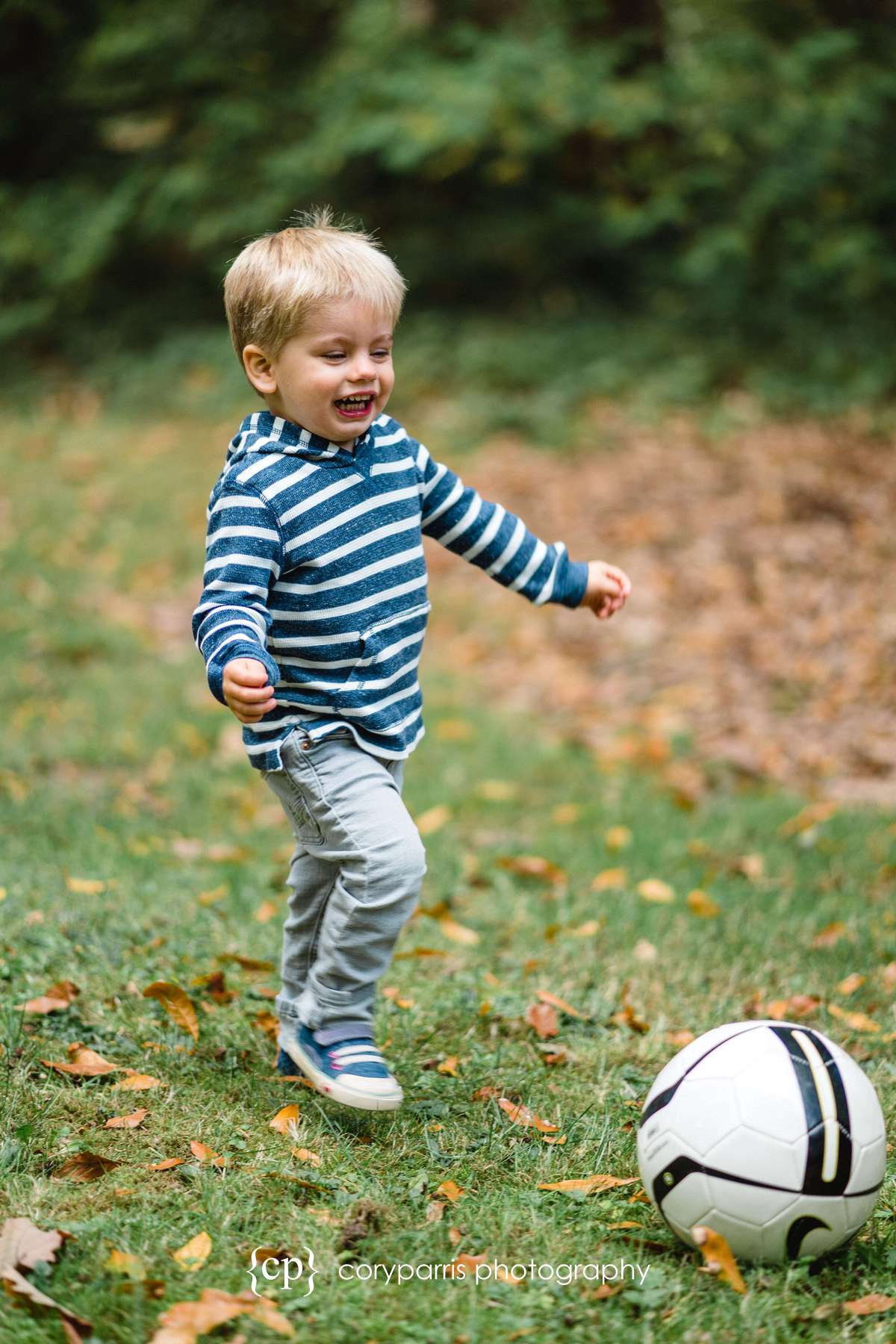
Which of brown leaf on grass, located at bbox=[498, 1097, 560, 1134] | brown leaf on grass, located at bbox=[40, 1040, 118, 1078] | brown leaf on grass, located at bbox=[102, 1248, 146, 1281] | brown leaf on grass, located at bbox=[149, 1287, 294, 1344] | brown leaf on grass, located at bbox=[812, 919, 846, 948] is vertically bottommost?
brown leaf on grass, located at bbox=[149, 1287, 294, 1344]

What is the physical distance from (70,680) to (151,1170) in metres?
4.50

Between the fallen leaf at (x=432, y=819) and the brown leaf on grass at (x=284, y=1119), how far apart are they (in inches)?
85.8

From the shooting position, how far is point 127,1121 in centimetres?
271

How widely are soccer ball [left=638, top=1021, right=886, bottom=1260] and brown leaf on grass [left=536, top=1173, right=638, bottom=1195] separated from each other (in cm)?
19

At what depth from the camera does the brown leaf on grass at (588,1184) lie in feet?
8.44

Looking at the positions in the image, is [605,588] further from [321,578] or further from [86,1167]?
[86,1167]

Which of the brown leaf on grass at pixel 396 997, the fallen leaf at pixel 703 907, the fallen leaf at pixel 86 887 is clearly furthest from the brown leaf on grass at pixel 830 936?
the fallen leaf at pixel 86 887

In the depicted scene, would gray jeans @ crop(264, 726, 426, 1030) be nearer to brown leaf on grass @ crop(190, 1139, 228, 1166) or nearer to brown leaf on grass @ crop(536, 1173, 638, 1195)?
brown leaf on grass @ crop(190, 1139, 228, 1166)

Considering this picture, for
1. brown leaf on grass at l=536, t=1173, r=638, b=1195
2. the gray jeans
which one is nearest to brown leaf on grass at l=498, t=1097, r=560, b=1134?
brown leaf on grass at l=536, t=1173, r=638, b=1195

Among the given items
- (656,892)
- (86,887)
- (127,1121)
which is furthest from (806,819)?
(127,1121)

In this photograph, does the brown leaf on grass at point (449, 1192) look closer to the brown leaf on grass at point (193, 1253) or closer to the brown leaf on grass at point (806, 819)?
the brown leaf on grass at point (193, 1253)

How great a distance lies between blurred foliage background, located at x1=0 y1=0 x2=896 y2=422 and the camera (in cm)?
1048

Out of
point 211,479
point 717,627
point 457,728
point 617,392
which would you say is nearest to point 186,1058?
point 457,728

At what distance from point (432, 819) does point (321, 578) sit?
2.57 metres
